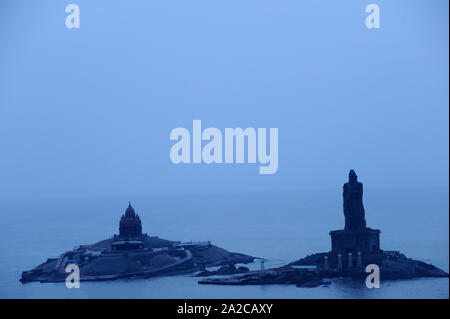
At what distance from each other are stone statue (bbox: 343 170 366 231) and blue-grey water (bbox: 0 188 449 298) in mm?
4250

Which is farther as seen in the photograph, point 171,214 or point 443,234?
point 171,214

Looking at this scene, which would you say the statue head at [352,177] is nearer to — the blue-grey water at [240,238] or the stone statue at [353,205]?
the stone statue at [353,205]

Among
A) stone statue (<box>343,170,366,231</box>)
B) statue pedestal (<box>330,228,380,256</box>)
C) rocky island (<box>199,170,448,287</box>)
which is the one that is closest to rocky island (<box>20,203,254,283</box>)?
rocky island (<box>199,170,448,287</box>)

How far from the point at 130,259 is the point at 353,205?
1287 cm

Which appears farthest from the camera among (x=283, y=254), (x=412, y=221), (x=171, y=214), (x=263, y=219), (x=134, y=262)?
(x=171, y=214)

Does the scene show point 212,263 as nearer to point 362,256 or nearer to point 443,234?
point 362,256

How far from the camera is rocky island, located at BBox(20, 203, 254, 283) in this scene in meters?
68.6

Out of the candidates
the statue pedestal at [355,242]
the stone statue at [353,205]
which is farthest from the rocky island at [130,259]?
the stone statue at [353,205]

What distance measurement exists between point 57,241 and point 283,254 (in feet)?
94.6

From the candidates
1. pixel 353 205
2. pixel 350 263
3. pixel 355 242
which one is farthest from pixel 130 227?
pixel 350 263

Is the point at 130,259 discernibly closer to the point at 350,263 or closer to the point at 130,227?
the point at 130,227

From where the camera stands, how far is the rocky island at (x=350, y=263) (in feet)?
209
